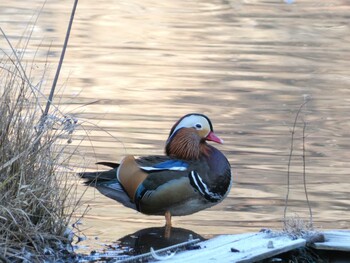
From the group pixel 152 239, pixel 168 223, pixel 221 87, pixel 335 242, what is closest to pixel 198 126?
pixel 168 223

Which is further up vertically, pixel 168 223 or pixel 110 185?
pixel 110 185

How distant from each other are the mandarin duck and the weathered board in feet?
3.22

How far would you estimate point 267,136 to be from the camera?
10734mm

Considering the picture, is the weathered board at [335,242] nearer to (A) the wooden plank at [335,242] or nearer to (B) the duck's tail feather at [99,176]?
(A) the wooden plank at [335,242]

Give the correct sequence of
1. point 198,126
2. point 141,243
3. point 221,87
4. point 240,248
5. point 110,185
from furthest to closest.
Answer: point 221,87, point 198,126, point 110,185, point 141,243, point 240,248

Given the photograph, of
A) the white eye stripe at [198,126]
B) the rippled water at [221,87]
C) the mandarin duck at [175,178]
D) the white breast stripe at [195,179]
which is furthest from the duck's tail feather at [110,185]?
the white eye stripe at [198,126]

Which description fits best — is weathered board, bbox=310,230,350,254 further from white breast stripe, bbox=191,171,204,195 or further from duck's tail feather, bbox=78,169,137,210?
duck's tail feather, bbox=78,169,137,210

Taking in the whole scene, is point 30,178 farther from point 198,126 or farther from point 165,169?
point 198,126

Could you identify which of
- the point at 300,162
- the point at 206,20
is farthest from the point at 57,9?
the point at 300,162

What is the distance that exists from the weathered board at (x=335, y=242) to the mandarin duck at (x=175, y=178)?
983mm

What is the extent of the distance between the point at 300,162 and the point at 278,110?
90.3 inches

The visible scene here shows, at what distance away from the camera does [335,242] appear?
22.2 feet

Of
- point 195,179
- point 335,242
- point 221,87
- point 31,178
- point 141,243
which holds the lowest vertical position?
point 221,87

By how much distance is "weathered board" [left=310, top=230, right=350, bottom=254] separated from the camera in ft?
21.9
